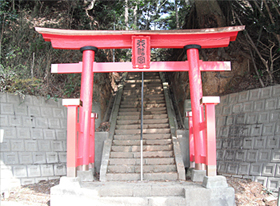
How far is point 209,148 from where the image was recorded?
436 centimetres

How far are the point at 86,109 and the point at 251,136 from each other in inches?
171

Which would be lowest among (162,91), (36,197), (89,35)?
(36,197)

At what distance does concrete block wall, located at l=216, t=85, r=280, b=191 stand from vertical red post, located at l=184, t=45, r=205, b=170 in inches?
50.6

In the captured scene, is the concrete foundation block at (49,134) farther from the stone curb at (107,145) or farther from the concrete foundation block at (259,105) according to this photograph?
the concrete foundation block at (259,105)

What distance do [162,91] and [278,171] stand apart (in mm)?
6166

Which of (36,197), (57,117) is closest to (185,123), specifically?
(57,117)

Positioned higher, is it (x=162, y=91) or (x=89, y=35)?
(x=89, y=35)

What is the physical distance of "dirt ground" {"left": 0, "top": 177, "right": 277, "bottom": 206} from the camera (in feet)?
14.7

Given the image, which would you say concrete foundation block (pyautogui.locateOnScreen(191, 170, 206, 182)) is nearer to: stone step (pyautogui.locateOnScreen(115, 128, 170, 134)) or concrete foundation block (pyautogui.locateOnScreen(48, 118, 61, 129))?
stone step (pyautogui.locateOnScreen(115, 128, 170, 134))

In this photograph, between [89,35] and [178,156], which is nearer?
[89,35]

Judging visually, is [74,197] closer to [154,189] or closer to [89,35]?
[154,189]

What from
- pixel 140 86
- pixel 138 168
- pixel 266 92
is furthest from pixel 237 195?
pixel 140 86

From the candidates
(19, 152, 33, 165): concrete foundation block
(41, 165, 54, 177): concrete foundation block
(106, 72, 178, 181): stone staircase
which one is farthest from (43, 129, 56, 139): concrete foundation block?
(106, 72, 178, 181): stone staircase

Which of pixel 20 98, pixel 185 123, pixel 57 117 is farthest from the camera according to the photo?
pixel 185 123
